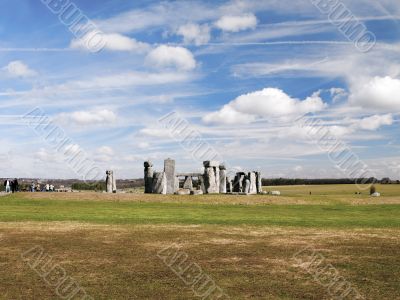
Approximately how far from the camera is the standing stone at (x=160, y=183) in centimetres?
4169

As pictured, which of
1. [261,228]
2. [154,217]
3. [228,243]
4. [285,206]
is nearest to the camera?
[228,243]

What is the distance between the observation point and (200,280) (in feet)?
33.5

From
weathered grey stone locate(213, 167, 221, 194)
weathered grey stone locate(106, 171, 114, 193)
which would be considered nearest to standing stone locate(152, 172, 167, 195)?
weathered grey stone locate(213, 167, 221, 194)

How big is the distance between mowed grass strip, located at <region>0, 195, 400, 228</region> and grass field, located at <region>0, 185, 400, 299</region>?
5 cm

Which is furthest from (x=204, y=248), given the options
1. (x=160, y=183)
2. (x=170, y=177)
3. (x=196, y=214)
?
(x=170, y=177)

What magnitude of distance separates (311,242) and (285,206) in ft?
54.2

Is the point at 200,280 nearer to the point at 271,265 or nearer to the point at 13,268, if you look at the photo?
the point at 271,265

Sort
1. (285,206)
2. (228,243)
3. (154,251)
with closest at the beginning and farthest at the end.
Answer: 1. (154,251)
2. (228,243)
3. (285,206)

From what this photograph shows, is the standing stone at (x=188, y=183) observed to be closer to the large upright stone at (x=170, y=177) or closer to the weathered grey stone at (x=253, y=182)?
the large upright stone at (x=170, y=177)

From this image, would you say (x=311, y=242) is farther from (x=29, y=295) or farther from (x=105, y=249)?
(x=29, y=295)

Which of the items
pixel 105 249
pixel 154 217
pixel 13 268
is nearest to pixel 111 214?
pixel 154 217

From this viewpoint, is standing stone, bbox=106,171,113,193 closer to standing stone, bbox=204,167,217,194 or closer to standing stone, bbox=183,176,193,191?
standing stone, bbox=183,176,193,191

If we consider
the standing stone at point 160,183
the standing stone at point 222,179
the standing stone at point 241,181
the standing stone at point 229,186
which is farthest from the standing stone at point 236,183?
the standing stone at point 160,183

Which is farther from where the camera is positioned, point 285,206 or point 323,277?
point 285,206
